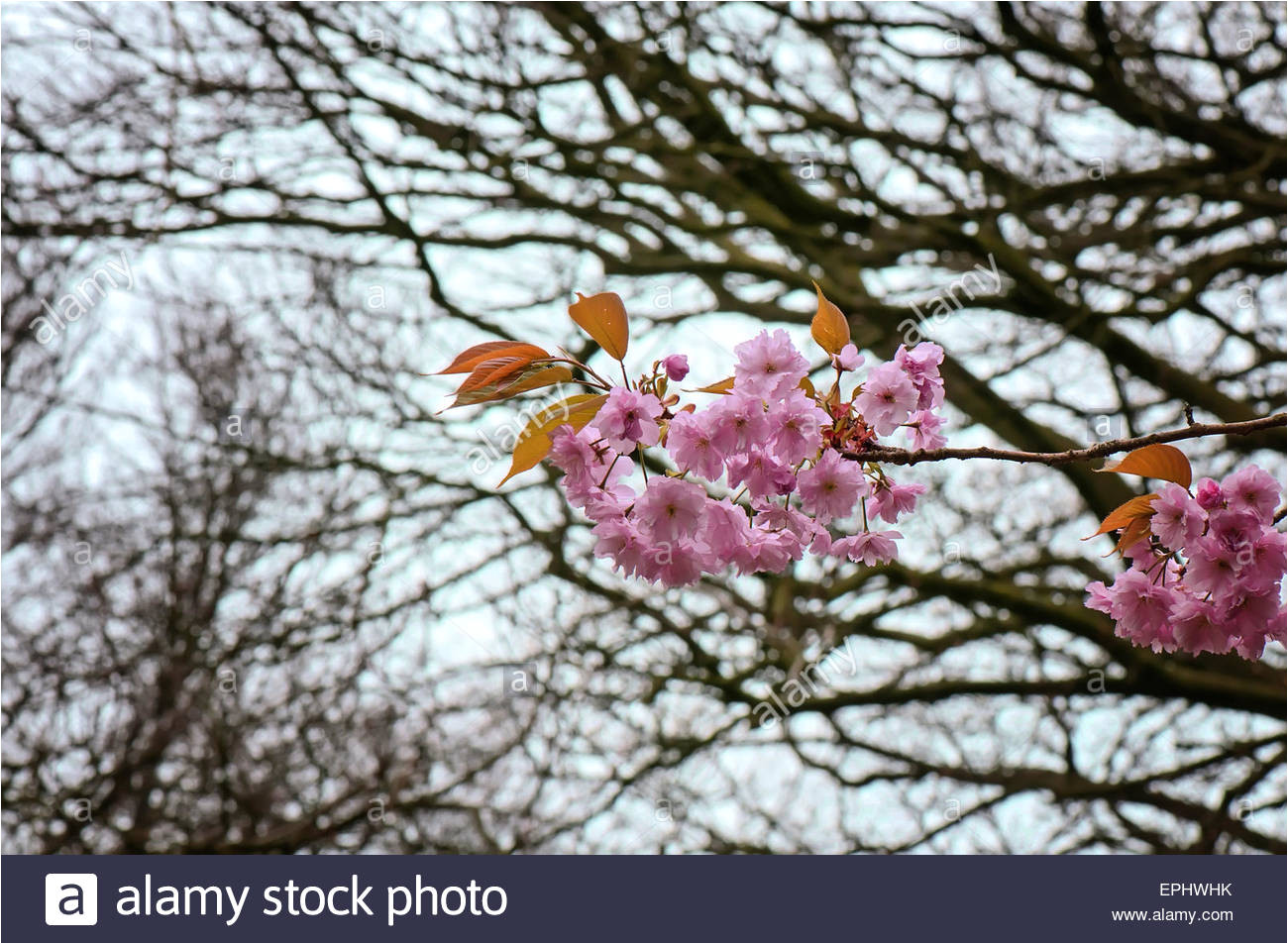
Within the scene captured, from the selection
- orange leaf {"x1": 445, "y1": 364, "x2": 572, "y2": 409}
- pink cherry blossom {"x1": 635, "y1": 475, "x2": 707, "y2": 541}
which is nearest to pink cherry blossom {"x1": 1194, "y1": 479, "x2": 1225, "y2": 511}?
pink cherry blossom {"x1": 635, "y1": 475, "x2": 707, "y2": 541}

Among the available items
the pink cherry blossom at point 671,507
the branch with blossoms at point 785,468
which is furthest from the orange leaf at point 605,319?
the pink cherry blossom at point 671,507

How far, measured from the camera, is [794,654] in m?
3.37

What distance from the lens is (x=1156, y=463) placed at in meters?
0.97

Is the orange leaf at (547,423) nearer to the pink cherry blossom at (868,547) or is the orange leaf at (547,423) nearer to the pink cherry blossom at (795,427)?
the pink cherry blossom at (795,427)

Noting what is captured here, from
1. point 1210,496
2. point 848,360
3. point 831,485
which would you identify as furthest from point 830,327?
point 1210,496

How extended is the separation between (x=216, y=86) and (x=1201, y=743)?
146 inches

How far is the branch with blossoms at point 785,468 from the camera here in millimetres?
954

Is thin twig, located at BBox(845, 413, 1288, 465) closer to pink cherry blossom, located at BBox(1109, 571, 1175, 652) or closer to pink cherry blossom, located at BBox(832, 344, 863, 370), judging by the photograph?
pink cherry blossom, located at BBox(832, 344, 863, 370)

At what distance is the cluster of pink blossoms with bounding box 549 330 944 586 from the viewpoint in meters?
0.97

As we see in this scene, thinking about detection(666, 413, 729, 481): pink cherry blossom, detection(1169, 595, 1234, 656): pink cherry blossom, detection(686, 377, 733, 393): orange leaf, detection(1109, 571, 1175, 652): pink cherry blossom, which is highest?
detection(686, 377, 733, 393): orange leaf

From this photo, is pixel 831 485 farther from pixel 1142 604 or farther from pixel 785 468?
pixel 1142 604

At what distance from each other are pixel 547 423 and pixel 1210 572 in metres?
0.61

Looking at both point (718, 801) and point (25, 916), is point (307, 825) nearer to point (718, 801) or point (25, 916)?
point (25, 916)

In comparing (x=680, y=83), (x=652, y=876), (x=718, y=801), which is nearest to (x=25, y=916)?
(x=652, y=876)
